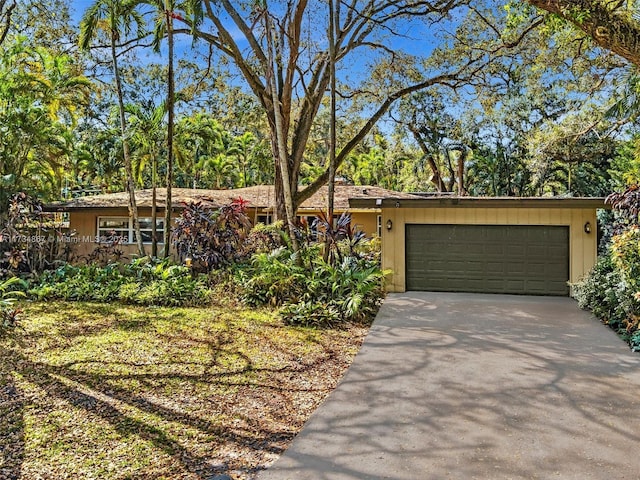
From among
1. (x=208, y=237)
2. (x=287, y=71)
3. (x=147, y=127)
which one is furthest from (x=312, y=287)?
(x=147, y=127)

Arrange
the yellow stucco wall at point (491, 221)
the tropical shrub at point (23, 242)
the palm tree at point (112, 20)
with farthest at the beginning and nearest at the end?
the palm tree at point (112, 20) < the yellow stucco wall at point (491, 221) < the tropical shrub at point (23, 242)

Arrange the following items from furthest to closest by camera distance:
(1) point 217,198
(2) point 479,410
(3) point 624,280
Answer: (1) point 217,198
(3) point 624,280
(2) point 479,410

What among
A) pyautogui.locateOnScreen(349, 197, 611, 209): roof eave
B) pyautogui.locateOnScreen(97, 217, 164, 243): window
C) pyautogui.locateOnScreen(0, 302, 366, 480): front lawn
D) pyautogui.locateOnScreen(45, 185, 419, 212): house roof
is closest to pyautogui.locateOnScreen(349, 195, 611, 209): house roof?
pyautogui.locateOnScreen(349, 197, 611, 209): roof eave

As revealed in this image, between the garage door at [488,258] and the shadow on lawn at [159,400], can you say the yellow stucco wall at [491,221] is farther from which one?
the shadow on lawn at [159,400]

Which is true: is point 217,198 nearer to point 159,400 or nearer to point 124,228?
point 124,228

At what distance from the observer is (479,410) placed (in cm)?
426

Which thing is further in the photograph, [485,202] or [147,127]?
[147,127]

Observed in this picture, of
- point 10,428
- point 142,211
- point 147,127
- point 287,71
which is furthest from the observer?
point 142,211

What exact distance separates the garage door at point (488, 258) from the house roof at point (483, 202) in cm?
69

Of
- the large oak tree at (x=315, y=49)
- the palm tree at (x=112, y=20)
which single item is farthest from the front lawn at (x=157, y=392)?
the palm tree at (x=112, y=20)

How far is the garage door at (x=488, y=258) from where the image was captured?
1093cm

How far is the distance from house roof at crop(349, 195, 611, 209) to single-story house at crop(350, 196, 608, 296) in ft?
0.07

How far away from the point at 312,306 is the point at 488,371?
139 inches

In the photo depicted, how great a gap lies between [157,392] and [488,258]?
8765mm
